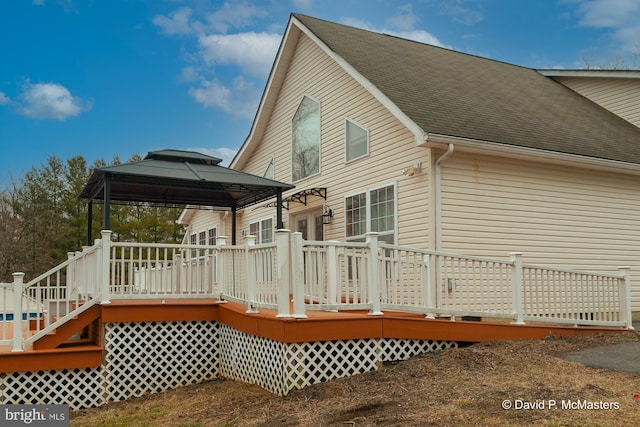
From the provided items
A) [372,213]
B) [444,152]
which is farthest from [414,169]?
[372,213]

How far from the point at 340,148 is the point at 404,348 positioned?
19.5 ft

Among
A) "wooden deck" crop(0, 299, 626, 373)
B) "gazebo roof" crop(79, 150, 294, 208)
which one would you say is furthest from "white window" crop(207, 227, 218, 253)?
"wooden deck" crop(0, 299, 626, 373)

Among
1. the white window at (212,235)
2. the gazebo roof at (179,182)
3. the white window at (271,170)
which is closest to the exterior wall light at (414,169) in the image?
the gazebo roof at (179,182)

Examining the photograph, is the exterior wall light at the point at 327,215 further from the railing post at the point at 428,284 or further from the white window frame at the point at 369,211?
the railing post at the point at 428,284

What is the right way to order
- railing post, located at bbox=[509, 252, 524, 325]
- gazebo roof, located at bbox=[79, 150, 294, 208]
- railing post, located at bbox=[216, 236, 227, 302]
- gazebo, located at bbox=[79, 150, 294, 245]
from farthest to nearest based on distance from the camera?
gazebo roof, located at bbox=[79, 150, 294, 208] < gazebo, located at bbox=[79, 150, 294, 245] < railing post, located at bbox=[216, 236, 227, 302] < railing post, located at bbox=[509, 252, 524, 325]

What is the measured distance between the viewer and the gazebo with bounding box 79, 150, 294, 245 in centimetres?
988

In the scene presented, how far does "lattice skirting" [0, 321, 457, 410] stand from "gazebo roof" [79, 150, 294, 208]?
8.33 feet

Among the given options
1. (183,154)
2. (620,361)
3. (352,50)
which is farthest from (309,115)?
(620,361)

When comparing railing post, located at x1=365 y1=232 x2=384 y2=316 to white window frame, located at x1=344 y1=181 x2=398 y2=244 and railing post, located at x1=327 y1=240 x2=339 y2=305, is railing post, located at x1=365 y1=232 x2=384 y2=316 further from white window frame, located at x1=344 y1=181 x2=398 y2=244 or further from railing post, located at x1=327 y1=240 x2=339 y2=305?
white window frame, located at x1=344 y1=181 x2=398 y2=244

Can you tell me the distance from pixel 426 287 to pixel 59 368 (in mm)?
5277

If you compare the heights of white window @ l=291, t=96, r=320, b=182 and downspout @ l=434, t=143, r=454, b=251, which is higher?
white window @ l=291, t=96, r=320, b=182

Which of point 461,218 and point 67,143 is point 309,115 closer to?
point 461,218

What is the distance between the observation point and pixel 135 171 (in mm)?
9695

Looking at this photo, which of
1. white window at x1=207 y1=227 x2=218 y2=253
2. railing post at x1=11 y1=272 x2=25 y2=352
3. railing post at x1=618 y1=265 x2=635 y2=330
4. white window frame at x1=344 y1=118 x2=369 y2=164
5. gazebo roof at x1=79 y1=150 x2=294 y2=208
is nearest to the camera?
railing post at x1=11 y1=272 x2=25 y2=352
